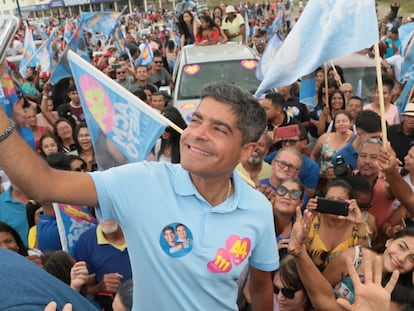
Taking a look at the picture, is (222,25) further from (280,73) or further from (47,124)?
(280,73)

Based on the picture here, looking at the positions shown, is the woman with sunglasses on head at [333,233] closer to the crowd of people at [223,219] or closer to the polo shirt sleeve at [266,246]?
the crowd of people at [223,219]

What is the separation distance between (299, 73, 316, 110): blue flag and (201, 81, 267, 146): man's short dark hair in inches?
137

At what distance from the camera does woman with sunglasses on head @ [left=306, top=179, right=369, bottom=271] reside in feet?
8.96

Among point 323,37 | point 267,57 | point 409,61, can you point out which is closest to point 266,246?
point 323,37

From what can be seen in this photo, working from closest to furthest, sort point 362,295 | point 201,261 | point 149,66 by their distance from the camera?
point 201,261 → point 362,295 → point 149,66

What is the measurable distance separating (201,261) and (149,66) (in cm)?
809

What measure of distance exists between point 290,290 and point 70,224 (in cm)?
153

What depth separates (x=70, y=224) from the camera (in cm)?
294

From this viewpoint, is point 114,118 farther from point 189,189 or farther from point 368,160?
point 368,160

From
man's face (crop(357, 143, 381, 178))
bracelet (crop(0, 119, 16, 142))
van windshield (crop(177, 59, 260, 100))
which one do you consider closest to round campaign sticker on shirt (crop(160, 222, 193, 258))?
bracelet (crop(0, 119, 16, 142))

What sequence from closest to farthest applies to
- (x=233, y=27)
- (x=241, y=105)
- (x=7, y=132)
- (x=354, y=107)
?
(x=7, y=132) → (x=241, y=105) → (x=354, y=107) → (x=233, y=27)

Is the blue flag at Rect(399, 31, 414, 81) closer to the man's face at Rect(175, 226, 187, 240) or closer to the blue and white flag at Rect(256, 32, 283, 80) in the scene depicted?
the blue and white flag at Rect(256, 32, 283, 80)

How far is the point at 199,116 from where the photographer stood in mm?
1621

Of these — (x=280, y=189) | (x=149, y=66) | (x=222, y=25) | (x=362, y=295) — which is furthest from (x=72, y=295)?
(x=222, y=25)
